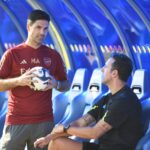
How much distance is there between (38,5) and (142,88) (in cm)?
358

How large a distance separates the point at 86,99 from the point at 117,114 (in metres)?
2.38

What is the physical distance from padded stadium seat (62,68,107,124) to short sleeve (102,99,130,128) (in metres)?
2.25

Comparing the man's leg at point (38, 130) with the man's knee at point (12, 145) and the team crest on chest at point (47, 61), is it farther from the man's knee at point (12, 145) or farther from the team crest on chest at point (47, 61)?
the team crest on chest at point (47, 61)

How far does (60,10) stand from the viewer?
895 cm

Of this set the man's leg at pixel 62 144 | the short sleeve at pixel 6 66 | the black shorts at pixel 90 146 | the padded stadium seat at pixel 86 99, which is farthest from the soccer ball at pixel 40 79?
the padded stadium seat at pixel 86 99

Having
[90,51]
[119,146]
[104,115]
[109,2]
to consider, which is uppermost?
[109,2]

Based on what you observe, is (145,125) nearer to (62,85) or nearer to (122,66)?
(122,66)

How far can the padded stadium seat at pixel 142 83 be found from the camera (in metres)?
5.91

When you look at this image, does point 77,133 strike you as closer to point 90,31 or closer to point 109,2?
point 109,2

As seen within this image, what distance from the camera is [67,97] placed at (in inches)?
281

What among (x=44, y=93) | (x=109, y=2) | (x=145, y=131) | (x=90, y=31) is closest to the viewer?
(x=44, y=93)

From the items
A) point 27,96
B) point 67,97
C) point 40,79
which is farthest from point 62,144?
point 67,97

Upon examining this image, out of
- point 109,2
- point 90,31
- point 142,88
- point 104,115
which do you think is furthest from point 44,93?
point 90,31

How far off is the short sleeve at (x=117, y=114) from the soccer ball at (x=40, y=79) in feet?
2.02
